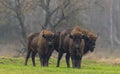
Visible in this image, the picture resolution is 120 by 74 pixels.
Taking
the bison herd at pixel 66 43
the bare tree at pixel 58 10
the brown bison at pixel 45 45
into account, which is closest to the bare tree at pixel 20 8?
the bare tree at pixel 58 10

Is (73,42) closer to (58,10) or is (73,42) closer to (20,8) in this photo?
(20,8)

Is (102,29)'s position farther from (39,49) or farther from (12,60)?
(39,49)

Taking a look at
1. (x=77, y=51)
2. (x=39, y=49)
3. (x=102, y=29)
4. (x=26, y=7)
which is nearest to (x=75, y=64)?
(x=77, y=51)

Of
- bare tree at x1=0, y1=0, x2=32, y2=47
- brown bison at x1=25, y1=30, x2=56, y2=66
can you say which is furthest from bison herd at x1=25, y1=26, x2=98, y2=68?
bare tree at x1=0, y1=0, x2=32, y2=47

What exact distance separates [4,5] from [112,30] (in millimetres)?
14832

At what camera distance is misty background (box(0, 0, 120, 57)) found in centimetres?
5699

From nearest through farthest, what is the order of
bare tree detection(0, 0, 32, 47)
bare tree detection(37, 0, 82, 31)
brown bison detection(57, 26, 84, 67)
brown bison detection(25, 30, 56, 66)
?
1. brown bison detection(57, 26, 84, 67)
2. brown bison detection(25, 30, 56, 66)
3. bare tree detection(0, 0, 32, 47)
4. bare tree detection(37, 0, 82, 31)

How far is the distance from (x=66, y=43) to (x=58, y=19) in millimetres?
28993

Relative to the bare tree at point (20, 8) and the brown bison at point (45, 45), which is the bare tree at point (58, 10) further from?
the brown bison at point (45, 45)

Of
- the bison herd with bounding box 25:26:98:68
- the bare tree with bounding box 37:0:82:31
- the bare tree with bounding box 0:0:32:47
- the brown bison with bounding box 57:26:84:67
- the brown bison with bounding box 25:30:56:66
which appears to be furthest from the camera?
the bare tree with bounding box 37:0:82:31

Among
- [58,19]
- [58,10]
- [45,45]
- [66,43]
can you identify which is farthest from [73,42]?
[58,19]

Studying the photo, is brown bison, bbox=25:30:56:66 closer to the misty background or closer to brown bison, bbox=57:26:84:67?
brown bison, bbox=57:26:84:67

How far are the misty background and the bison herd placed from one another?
23.9m

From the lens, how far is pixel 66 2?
57281 millimetres
